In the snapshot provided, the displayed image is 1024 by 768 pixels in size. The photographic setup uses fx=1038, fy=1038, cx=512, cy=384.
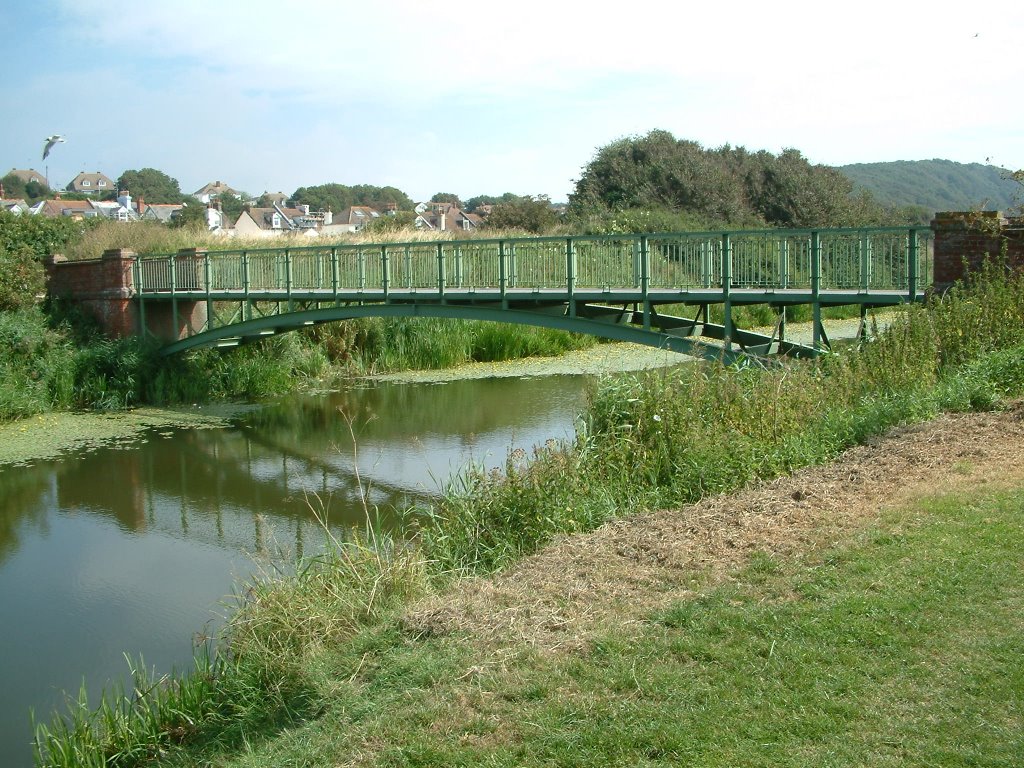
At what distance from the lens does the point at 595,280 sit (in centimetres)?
1510

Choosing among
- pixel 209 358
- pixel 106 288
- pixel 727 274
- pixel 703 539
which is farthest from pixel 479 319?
pixel 106 288

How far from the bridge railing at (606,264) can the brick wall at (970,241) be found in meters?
0.34

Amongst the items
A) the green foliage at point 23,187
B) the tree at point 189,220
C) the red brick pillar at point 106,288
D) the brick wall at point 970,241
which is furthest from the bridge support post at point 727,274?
the green foliage at point 23,187

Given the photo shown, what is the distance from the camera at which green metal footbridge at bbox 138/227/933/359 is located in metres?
12.7

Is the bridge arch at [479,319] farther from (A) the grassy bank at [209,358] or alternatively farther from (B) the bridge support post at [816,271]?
(B) the bridge support post at [816,271]

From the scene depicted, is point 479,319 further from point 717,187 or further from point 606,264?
point 717,187

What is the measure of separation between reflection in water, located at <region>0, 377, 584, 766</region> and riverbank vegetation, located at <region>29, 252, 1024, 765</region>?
0.79 meters

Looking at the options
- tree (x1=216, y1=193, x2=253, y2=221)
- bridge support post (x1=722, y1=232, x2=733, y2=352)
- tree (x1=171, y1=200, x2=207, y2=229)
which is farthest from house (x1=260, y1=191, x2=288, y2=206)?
bridge support post (x1=722, y1=232, x2=733, y2=352)

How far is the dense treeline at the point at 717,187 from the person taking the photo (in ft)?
128

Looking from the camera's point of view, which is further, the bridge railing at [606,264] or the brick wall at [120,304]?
the brick wall at [120,304]

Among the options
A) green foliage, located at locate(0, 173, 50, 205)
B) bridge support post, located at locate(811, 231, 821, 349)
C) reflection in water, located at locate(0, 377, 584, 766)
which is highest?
green foliage, located at locate(0, 173, 50, 205)

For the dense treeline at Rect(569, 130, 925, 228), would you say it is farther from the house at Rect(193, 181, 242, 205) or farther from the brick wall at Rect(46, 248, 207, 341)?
the house at Rect(193, 181, 242, 205)

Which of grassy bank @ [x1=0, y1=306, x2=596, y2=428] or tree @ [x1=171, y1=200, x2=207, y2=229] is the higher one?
tree @ [x1=171, y1=200, x2=207, y2=229]

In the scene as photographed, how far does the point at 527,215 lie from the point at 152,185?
247 feet
